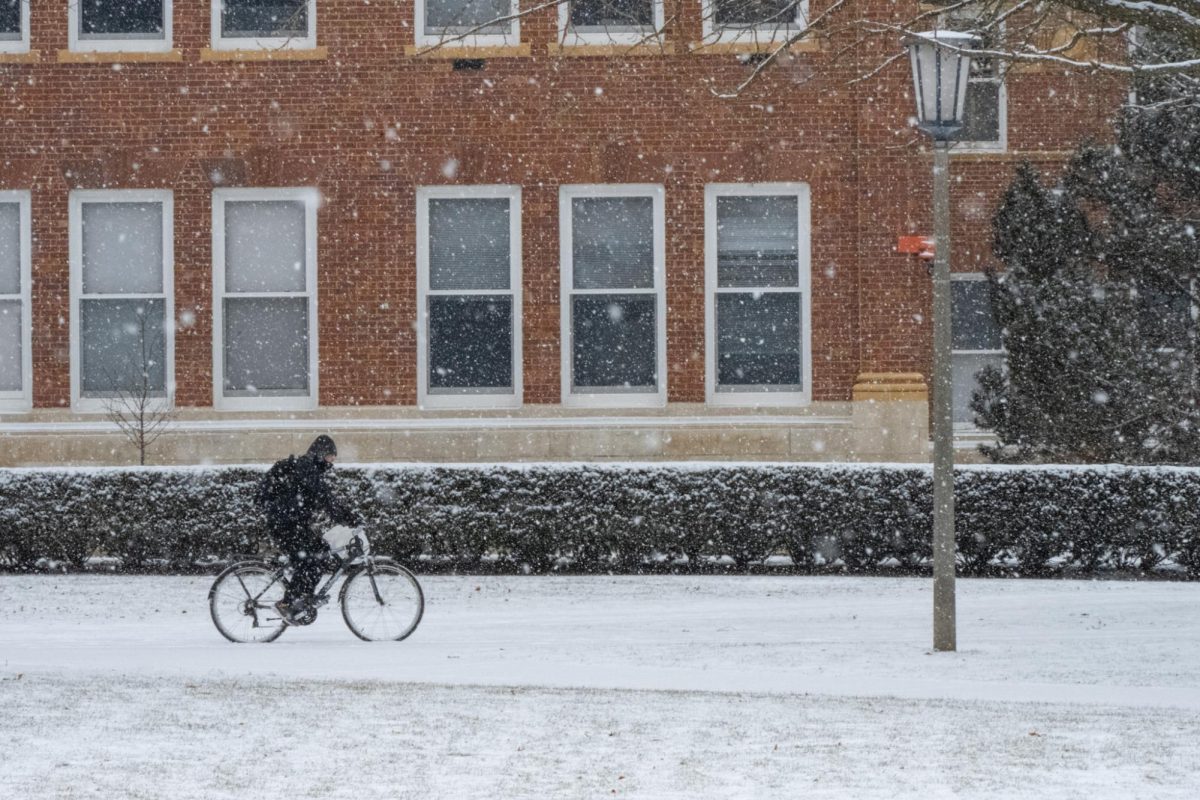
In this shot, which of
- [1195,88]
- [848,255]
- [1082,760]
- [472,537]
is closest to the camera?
[1082,760]

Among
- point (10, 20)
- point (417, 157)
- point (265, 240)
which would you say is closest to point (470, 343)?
point (417, 157)

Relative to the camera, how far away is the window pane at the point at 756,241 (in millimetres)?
21438

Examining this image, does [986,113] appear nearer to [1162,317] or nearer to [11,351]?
[1162,317]

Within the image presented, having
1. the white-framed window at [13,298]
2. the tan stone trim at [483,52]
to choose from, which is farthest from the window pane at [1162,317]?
the white-framed window at [13,298]

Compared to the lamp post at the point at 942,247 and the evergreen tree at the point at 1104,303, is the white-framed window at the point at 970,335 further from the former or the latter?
the lamp post at the point at 942,247

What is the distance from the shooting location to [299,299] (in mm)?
21578

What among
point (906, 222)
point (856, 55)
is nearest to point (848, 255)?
point (906, 222)

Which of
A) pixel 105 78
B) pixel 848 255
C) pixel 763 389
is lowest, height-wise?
pixel 763 389

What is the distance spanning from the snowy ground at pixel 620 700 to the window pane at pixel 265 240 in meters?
5.93

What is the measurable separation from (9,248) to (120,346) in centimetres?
169

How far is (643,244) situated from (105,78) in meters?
6.27

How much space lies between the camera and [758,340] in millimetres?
21438

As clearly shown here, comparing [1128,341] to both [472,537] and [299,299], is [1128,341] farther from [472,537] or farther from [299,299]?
[299,299]

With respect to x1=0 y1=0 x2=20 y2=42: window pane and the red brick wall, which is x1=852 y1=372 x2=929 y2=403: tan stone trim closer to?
the red brick wall
